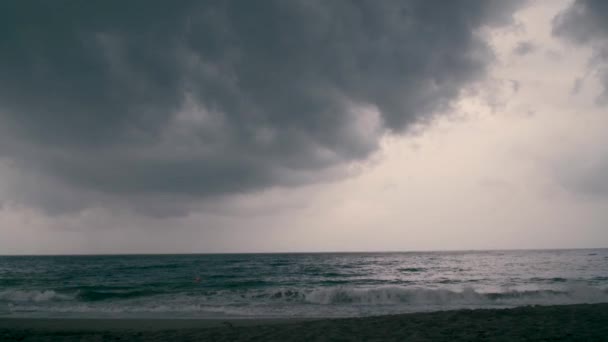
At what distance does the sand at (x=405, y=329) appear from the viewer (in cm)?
901

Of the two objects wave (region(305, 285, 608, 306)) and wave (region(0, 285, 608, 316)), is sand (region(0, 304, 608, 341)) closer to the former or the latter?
wave (region(0, 285, 608, 316))

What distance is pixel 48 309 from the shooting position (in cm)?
1941

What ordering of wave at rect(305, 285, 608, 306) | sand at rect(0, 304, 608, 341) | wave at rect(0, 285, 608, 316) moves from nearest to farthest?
sand at rect(0, 304, 608, 341) < wave at rect(0, 285, 608, 316) < wave at rect(305, 285, 608, 306)

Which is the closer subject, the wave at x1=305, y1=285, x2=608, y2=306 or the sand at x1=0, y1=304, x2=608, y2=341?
the sand at x1=0, y1=304, x2=608, y2=341

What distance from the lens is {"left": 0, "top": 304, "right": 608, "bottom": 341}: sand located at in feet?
29.6

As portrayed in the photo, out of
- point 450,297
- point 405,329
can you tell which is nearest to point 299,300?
point 450,297

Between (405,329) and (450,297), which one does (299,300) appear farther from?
(405,329)

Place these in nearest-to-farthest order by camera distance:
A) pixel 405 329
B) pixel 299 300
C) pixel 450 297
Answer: pixel 405 329 → pixel 450 297 → pixel 299 300

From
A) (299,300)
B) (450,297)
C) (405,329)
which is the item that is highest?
(405,329)

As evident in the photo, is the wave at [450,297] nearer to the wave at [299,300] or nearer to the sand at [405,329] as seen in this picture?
the wave at [299,300]

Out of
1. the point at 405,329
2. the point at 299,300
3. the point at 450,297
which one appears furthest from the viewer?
the point at 299,300

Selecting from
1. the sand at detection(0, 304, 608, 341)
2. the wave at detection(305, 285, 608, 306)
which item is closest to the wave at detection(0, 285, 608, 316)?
the wave at detection(305, 285, 608, 306)

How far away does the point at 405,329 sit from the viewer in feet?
33.4

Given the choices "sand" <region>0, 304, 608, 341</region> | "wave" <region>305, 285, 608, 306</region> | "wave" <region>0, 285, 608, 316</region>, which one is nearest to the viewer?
"sand" <region>0, 304, 608, 341</region>
